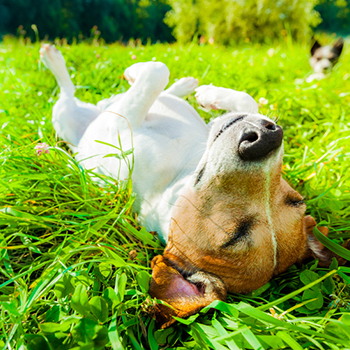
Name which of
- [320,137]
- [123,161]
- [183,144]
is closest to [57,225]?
[123,161]

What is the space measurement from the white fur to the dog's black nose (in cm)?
20

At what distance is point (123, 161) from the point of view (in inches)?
85.4

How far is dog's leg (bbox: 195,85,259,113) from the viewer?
2.28 meters

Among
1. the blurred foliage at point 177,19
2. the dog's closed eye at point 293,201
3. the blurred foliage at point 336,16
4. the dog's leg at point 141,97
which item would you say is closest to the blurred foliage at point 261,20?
the blurred foliage at point 177,19

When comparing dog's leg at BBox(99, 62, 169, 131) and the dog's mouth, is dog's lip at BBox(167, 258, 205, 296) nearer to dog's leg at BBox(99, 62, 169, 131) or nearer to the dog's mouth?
the dog's mouth

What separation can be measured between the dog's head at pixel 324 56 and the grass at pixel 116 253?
103 centimetres

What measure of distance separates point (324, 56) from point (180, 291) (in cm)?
521

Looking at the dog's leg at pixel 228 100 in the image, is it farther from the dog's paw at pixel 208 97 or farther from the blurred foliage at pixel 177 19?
the blurred foliage at pixel 177 19

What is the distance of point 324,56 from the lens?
5.19m

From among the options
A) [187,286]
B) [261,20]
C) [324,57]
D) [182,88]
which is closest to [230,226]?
[187,286]

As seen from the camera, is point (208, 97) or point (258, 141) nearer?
point (258, 141)

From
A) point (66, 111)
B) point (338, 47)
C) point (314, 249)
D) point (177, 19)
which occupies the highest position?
point (177, 19)

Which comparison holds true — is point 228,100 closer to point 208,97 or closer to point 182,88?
point 208,97

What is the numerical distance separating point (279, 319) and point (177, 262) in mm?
592
